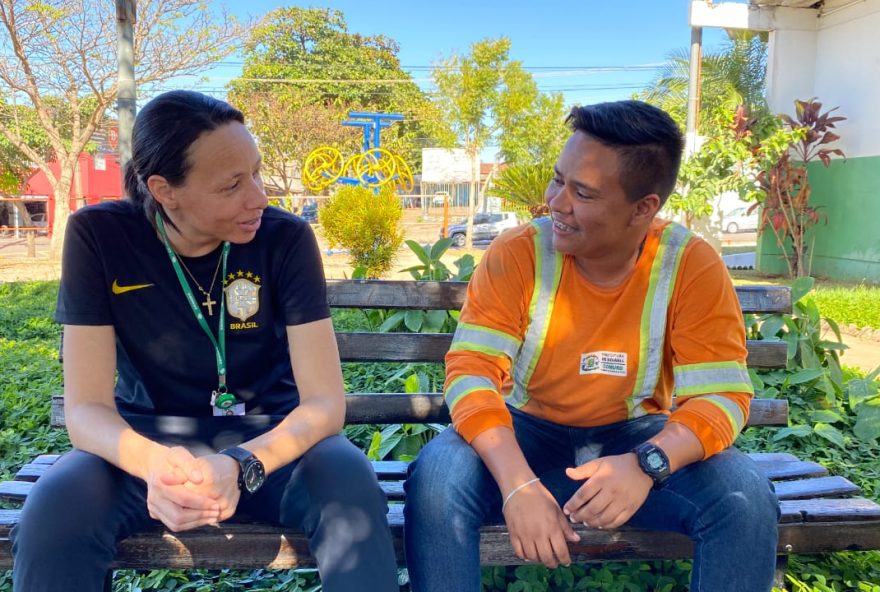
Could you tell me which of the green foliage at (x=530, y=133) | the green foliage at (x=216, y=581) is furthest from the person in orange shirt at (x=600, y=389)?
the green foliage at (x=530, y=133)

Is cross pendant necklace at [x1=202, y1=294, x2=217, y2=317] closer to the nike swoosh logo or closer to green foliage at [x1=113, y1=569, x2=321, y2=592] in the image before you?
the nike swoosh logo

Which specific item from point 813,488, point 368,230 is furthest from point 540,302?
point 368,230

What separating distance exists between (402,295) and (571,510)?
1.29 m

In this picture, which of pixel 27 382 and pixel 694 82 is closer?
pixel 27 382

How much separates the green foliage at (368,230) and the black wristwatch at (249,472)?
7.93 metres

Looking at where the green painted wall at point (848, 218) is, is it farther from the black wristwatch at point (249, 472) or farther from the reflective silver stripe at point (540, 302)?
the black wristwatch at point (249, 472)

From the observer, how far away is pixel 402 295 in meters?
2.87

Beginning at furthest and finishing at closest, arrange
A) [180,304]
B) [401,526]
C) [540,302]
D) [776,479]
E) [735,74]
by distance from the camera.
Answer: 1. [735,74]
2. [776,479]
3. [540,302]
4. [180,304]
5. [401,526]

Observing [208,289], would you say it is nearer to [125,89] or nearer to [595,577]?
[595,577]

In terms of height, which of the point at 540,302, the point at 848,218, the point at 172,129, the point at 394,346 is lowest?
the point at 394,346

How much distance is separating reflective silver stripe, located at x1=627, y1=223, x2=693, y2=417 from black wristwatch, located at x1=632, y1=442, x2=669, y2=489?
0.30 meters

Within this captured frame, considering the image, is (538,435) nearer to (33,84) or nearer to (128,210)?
(128,210)

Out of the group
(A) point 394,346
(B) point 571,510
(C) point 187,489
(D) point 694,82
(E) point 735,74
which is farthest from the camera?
→ (E) point 735,74

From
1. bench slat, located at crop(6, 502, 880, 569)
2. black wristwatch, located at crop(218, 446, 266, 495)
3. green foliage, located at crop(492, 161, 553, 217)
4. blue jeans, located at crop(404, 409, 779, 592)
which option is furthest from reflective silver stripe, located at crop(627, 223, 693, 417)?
green foliage, located at crop(492, 161, 553, 217)
